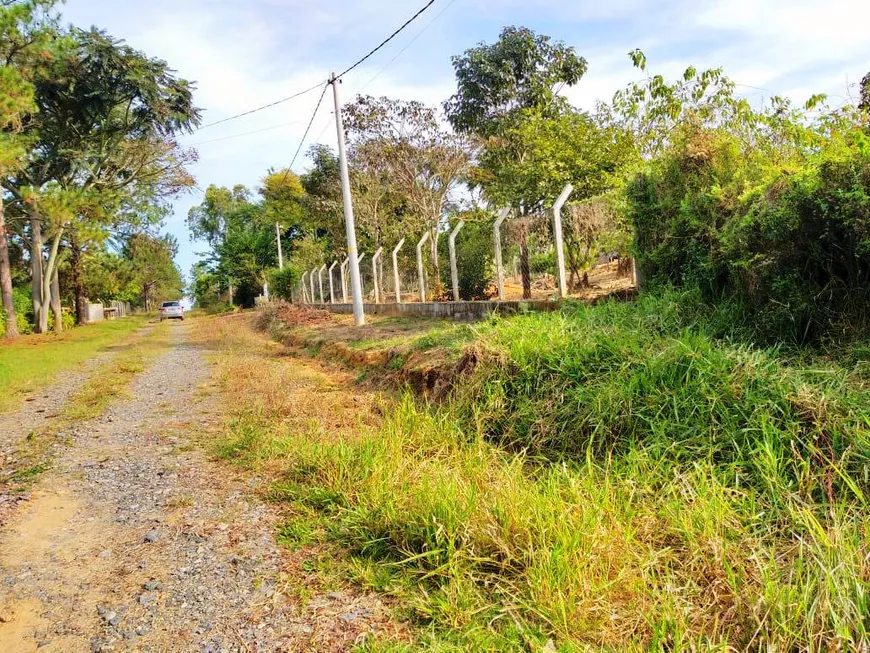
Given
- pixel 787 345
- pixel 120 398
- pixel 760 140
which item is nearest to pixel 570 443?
pixel 787 345

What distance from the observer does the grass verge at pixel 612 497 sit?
6.37 feet

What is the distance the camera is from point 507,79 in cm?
1605

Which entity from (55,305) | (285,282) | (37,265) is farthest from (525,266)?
(55,305)

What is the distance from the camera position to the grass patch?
25.9ft

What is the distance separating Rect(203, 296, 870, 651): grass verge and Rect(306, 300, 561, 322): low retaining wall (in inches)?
108

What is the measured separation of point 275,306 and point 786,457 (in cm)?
1856

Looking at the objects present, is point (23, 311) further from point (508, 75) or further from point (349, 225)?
point (508, 75)

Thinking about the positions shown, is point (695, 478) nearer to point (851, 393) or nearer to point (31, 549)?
point (851, 393)

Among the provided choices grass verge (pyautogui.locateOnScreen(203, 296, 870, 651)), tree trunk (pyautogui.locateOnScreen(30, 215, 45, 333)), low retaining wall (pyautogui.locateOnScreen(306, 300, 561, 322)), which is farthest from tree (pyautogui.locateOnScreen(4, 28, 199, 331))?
grass verge (pyautogui.locateOnScreen(203, 296, 870, 651))

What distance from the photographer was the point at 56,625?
2.12 meters

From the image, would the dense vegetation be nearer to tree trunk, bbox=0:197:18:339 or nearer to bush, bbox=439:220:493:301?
tree trunk, bbox=0:197:18:339

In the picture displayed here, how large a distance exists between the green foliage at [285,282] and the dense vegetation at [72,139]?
229 inches

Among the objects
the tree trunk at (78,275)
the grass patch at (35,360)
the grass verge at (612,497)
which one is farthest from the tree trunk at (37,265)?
the grass verge at (612,497)

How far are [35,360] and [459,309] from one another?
9016 millimetres
